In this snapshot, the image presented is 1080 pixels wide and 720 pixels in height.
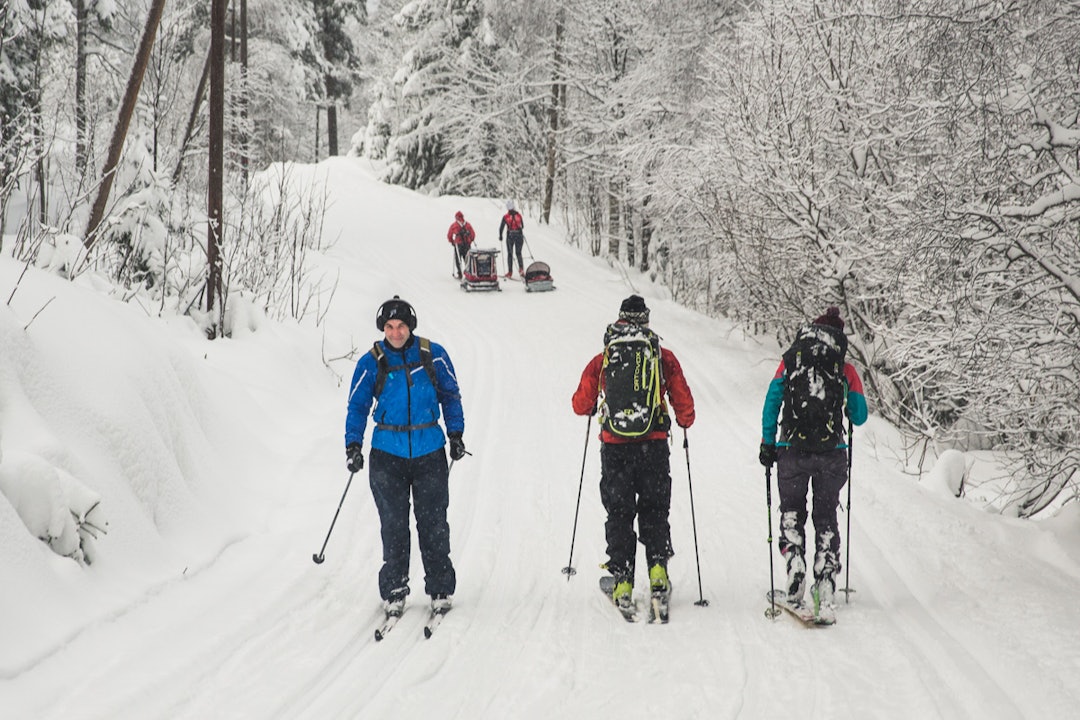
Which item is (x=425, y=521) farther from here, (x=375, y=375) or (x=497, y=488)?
(x=497, y=488)

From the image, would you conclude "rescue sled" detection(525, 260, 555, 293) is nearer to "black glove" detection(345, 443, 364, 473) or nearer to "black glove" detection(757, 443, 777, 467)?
"black glove" detection(757, 443, 777, 467)

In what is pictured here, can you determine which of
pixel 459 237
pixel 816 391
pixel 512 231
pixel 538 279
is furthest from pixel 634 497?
pixel 459 237

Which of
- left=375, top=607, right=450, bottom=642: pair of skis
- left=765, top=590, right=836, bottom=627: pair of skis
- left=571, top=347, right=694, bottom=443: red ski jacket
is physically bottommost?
left=375, top=607, right=450, bottom=642: pair of skis

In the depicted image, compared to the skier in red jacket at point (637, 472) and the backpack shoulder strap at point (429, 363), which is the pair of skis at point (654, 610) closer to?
the skier in red jacket at point (637, 472)

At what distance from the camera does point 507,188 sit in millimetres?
35094

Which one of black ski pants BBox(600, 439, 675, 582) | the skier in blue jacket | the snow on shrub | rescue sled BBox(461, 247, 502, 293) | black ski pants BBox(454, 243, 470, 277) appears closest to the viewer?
the snow on shrub

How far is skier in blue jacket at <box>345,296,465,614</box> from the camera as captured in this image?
525cm

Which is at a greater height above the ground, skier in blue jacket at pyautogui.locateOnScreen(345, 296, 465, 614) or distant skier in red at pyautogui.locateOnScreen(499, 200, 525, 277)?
distant skier in red at pyautogui.locateOnScreen(499, 200, 525, 277)

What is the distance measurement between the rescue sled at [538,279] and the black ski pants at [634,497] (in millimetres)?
15475

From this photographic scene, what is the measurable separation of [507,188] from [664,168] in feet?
58.3

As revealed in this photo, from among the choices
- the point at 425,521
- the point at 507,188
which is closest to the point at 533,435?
the point at 425,521

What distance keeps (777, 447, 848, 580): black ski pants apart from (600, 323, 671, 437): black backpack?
3.15ft

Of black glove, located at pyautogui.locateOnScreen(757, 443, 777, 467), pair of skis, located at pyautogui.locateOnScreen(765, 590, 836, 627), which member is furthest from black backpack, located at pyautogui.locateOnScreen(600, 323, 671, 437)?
pair of skis, located at pyautogui.locateOnScreen(765, 590, 836, 627)

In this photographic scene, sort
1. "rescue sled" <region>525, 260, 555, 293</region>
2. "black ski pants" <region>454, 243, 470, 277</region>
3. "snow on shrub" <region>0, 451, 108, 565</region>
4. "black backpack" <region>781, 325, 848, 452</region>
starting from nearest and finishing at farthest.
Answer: "snow on shrub" <region>0, 451, 108, 565</region>
"black backpack" <region>781, 325, 848, 452</region>
"rescue sled" <region>525, 260, 555, 293</region>
"black ski pants" <region>454, 243, 470, 277</region>
